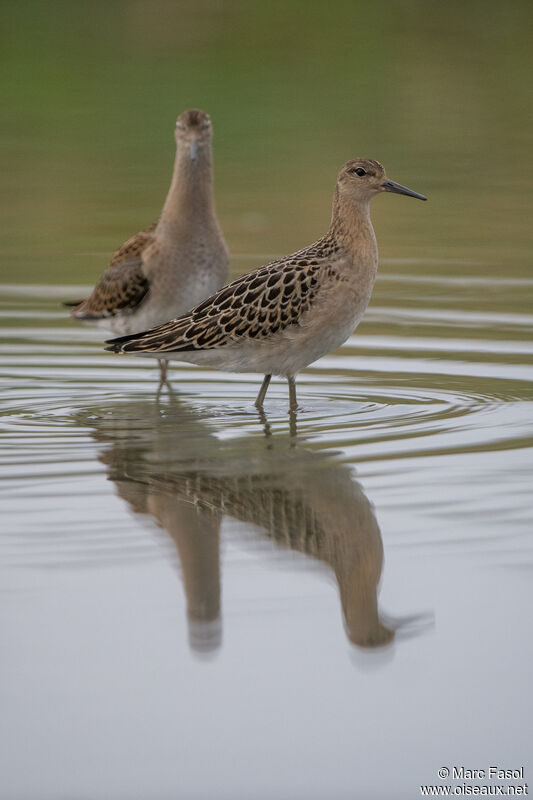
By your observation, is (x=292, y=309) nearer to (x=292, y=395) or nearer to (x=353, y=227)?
(x=292, y=395)

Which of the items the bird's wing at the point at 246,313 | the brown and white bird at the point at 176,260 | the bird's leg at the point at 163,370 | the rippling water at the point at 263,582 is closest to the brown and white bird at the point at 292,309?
the bird's wing at the point at 246,313

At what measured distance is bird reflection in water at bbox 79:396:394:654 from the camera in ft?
19.3

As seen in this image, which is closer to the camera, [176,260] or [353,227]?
[353,227]

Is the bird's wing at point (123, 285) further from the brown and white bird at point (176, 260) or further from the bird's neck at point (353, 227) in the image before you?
the bird's neck at point (353, 227)

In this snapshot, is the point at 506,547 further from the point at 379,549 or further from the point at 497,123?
the point at 497,123

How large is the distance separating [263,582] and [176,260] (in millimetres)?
4985

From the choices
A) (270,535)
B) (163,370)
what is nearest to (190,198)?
(163,370)

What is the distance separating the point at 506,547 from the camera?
645 centimetres

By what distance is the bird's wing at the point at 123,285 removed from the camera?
10953mm

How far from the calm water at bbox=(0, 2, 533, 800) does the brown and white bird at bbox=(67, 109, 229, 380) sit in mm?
456

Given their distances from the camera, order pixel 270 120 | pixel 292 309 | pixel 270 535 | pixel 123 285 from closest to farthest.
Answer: pixel 270 535 → pixel 292 309 → pixel 123 285 → pixel 270 120

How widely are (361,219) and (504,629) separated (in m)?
4.37

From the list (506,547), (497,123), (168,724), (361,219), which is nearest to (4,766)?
(168,724)

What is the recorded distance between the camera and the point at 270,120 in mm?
24203
